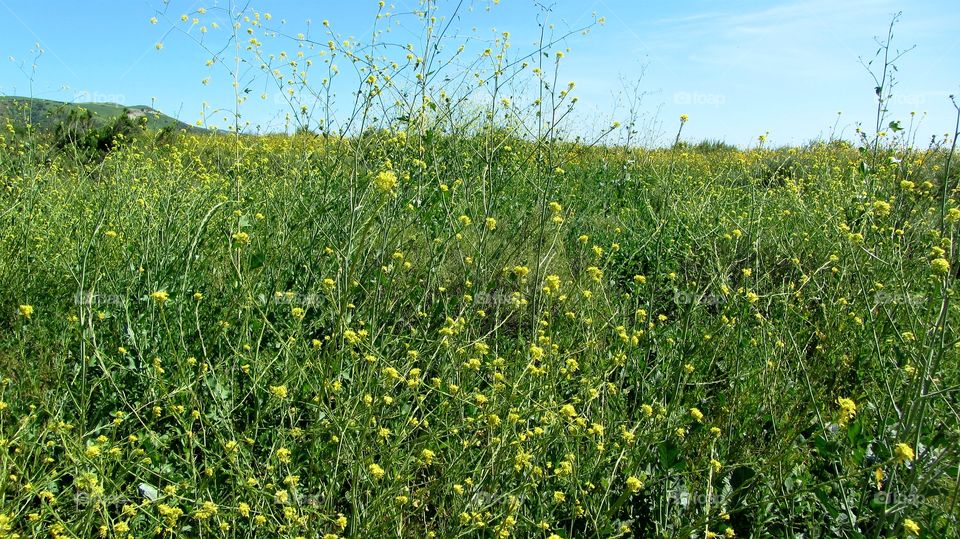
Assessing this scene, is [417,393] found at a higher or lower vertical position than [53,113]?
lower

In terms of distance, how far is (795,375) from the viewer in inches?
105

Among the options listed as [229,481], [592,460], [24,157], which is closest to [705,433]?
[592,460]

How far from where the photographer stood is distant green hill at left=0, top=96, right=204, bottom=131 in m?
5.28

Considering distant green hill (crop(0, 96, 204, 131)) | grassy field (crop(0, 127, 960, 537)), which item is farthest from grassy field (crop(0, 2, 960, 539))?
distant green hill (crop(0, 96, 204, 131))

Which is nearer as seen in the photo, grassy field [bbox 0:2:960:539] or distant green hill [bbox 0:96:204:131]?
grassy field [bbox 0:2:960:539]

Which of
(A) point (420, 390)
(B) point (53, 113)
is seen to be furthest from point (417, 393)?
(B) point (53, 113)

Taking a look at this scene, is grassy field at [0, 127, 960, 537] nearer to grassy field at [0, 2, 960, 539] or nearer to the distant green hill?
grassy field at [0, 2, 960, 539]

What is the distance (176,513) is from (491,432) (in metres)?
0.80

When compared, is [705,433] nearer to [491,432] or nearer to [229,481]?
[491,432]

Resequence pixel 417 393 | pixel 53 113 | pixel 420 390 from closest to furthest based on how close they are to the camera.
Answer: pixel 417 393 → pixel 420 390 → pixel 53 113

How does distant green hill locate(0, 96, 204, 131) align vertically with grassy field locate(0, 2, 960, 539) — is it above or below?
above

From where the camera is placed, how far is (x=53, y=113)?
19.3 ft

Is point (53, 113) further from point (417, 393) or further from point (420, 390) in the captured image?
point (417, 393)

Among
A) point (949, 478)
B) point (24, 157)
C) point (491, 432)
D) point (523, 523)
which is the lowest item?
point (523, 523)
